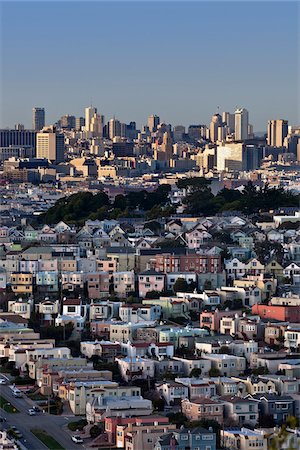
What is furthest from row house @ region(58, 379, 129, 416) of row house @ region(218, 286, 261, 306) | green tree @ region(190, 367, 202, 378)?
row house @ region(218, 286, 261, 306)

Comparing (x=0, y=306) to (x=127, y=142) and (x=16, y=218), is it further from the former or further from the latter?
(x=127, y=142)

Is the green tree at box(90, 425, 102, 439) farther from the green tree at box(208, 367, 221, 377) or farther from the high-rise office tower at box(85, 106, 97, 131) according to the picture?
the high-rise office tower at box(85, 106, 97, 131)

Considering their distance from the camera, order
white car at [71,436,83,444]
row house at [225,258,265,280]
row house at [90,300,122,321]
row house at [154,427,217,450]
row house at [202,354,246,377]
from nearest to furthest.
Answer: row house at [154,427,217,450] → white car at [71,436,83,444] → row house at [202,354,246,377] → row house at [90,300,122,321] → row house at [225,258,265,280]

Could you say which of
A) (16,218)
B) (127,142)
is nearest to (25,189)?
(16,218)

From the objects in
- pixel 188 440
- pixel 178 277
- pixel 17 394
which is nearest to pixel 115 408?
pixel 188 440

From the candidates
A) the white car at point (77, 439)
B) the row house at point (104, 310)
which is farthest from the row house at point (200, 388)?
the row house at point (104, 310)
